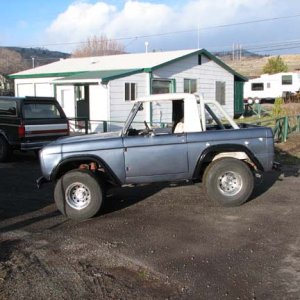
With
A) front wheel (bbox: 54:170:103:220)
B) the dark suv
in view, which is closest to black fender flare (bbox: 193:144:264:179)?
front wheel (bbox: 54:170:103:220)

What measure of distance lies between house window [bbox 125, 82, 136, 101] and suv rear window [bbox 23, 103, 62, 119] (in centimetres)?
780

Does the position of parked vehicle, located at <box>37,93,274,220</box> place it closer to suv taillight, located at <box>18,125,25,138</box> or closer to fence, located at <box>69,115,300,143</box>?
suv taillight, located at <box>18,125,25,138</box>

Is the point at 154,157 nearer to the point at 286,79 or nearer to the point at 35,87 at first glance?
the point at 35,87

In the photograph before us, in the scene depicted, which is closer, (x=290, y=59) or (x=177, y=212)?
(x=177, y=212)

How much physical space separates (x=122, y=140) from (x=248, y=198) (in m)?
2.27

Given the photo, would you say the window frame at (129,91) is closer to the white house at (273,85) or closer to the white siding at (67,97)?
the white siding at (67,97)

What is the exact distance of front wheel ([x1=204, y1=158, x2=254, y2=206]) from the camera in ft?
26.0

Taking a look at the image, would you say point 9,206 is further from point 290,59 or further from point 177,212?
point 290,59

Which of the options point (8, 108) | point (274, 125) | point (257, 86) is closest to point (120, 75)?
point (274, 125)

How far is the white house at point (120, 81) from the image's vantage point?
835 inches

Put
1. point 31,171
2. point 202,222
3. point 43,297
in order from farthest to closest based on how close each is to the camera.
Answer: point 31,171 < point 202,222 < point 43,297

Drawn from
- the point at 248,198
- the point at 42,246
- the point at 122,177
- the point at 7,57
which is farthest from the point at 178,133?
the point at 7,57

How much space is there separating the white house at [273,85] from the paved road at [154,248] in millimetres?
41634

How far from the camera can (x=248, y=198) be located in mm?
8258
